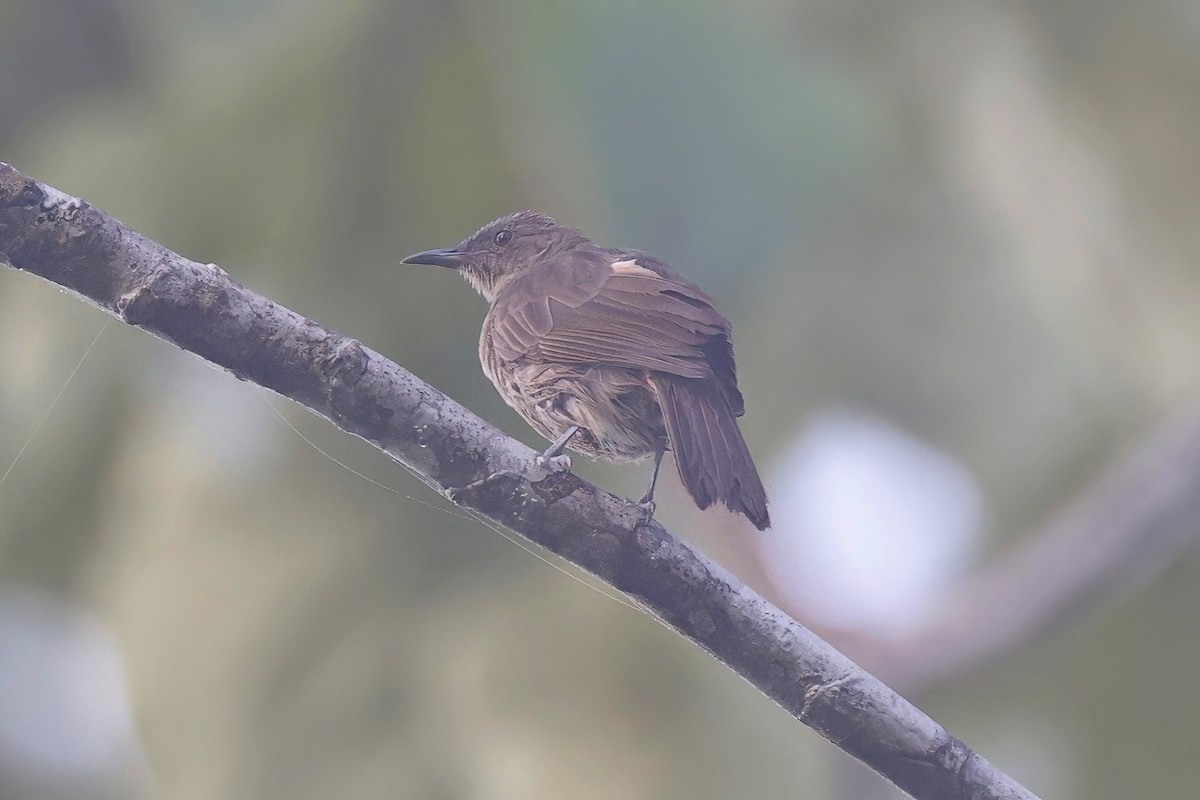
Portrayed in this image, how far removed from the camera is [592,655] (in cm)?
460

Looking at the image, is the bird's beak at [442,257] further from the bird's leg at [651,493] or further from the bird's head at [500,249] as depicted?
the bird's leg at [651,493]

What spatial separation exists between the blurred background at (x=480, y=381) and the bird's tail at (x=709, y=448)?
23.5 inches

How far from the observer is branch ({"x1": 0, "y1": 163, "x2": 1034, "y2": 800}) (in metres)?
1.94

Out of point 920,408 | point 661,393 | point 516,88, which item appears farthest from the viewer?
point 920,408

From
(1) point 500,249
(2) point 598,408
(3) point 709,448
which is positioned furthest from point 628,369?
(1) point 500,249

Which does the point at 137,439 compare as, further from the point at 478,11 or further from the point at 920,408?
the point at 920,408

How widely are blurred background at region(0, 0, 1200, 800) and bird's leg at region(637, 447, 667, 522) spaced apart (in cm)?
44

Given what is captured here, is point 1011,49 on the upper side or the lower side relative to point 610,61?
upper

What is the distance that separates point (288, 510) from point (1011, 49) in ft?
12.4

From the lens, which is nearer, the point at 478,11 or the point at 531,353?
the point at 531,353

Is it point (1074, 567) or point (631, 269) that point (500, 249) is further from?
point (1074, 567)

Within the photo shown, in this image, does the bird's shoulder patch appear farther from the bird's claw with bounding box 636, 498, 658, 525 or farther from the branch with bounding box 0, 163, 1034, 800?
the branch with bounding box 0, 163, 1034, 800

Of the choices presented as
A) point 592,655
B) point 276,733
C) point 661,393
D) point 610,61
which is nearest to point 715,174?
point 610,61

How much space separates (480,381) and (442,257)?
0.74m
